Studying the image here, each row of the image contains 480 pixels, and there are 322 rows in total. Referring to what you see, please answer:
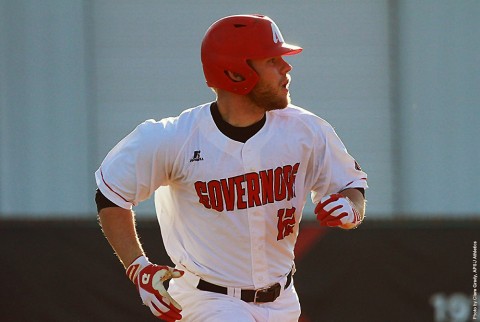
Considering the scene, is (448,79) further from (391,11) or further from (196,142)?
(196,142)

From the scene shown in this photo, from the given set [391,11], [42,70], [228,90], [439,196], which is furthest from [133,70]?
[228,90]

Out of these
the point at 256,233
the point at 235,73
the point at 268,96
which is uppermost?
the point at 235,73

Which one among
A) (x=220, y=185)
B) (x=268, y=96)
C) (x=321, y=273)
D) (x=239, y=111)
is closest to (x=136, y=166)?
(x=220, y=185)

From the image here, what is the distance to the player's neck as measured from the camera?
16.1 ft

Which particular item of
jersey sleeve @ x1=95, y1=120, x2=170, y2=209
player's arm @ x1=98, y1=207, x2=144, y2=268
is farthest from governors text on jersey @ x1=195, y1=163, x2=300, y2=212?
player's arm @ x1=98, y1=207, x2=144, y2=268

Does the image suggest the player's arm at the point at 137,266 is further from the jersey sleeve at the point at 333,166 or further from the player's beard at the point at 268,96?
the jersey sleeve at the point at 333,166

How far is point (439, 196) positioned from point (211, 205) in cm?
431

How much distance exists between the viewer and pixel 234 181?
4789 mm

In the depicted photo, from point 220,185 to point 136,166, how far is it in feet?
1.21

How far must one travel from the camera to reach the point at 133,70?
28.6 ft

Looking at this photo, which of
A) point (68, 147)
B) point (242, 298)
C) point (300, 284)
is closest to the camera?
point (242, 298)

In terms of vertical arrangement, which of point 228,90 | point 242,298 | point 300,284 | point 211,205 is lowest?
point 300,284

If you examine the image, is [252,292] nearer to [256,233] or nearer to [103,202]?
[256,233]

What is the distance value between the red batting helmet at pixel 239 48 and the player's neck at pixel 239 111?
0.05m
